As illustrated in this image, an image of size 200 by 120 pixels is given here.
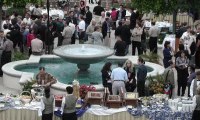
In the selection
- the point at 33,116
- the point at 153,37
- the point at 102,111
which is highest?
the point at 153,37

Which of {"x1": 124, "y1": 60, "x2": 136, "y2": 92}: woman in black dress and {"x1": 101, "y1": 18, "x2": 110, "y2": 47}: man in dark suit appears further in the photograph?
{"x1": 101, "y1": 18, "x2": 110, "y2": 47}: man in dark suit

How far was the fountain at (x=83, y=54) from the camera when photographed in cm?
2158

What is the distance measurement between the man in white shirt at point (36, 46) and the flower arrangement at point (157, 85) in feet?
19.5

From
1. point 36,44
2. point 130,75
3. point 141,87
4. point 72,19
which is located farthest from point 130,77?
point 72,19

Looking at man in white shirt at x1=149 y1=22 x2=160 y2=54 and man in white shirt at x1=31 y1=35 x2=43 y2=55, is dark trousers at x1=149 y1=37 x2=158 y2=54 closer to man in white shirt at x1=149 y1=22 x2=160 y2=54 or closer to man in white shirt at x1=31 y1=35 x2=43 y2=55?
man in white shirt at x1=149 y1=22 x2=160 y2=54

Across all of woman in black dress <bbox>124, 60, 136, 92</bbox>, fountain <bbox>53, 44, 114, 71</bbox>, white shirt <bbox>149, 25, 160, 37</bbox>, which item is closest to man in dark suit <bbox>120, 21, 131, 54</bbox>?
white shirt <bbox>149, 25, 160, 37</bbox>

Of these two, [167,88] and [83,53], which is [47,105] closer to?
[167,88]

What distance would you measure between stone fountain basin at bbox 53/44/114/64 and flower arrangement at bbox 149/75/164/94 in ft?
8.27

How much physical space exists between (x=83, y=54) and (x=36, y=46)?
3.06 metres

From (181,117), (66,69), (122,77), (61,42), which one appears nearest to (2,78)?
(66,69)

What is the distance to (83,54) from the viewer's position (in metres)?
22.0

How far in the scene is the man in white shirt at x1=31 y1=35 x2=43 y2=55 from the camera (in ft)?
79.3

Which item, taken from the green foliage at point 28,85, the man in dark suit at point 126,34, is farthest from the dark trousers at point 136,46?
the green foliage at point 28,85

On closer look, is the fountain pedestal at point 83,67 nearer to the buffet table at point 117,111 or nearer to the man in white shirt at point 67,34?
the man in white shirt at point 67,34
